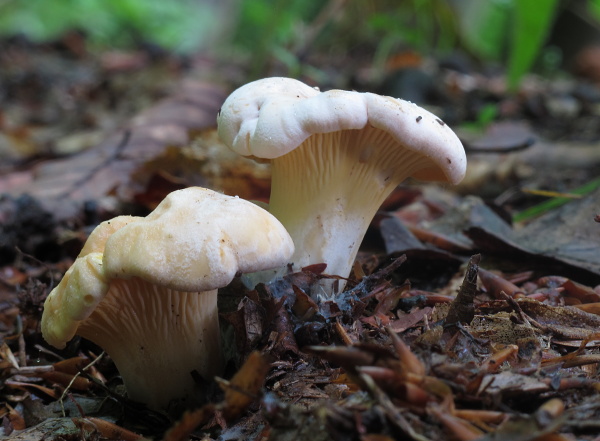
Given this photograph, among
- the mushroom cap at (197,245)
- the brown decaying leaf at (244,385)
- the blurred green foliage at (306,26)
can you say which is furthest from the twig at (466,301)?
the blurred green foliage at (306,26)

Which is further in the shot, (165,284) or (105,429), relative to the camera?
(105,429)

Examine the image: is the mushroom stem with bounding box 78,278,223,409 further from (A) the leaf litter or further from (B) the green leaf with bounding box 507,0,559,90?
(B) the green leaf with bounding box 507,0,559,90

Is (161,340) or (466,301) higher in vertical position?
(466,301)

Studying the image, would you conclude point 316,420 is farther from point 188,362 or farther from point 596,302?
point 596,302

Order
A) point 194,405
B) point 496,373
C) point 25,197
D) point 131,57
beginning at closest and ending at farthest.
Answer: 1. point 496,373
2. point 194,405
3. point 25,197
4. point 131,57

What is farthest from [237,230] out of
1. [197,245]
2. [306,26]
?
[306,26]

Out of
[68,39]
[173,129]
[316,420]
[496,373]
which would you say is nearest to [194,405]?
[316,420]

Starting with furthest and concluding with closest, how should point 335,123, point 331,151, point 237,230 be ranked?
point 331,151, point 335,123, point 237,230

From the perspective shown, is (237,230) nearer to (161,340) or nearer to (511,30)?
(161,340)
